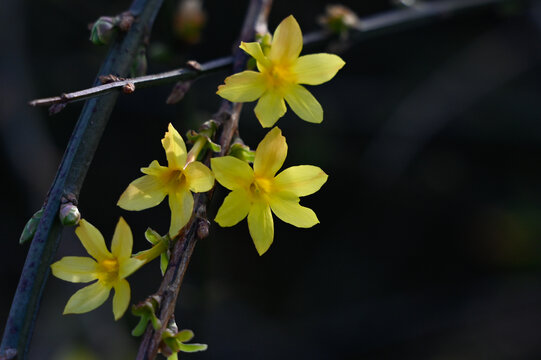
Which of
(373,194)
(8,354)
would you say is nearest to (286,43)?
(8,354)

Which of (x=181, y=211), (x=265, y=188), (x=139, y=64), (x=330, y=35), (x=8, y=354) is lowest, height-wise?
(x=8, y=354)

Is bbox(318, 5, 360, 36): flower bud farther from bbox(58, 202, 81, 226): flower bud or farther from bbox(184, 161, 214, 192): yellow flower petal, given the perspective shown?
bbox(58, 202, 81, 226): flower bud

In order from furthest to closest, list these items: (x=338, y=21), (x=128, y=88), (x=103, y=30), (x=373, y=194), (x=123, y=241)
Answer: (x=373, y=194)
(x=338, y=21)
(x=103, y=30)
(x=123, y=241)
(x=128, y=88)

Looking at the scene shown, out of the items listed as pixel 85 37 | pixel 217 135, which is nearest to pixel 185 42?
pixel 217 135

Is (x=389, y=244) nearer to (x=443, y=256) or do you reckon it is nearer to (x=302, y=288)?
(x=443, y=256)

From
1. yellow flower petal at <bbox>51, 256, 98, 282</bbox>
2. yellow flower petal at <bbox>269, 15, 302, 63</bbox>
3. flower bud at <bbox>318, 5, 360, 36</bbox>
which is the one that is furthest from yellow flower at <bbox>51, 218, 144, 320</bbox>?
flower bud at <bbox>318, 5, 360, 36</bbox>

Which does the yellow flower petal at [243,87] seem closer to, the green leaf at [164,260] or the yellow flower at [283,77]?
the yellow flower at [283,77]

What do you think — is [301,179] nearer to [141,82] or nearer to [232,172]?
[232,172]
